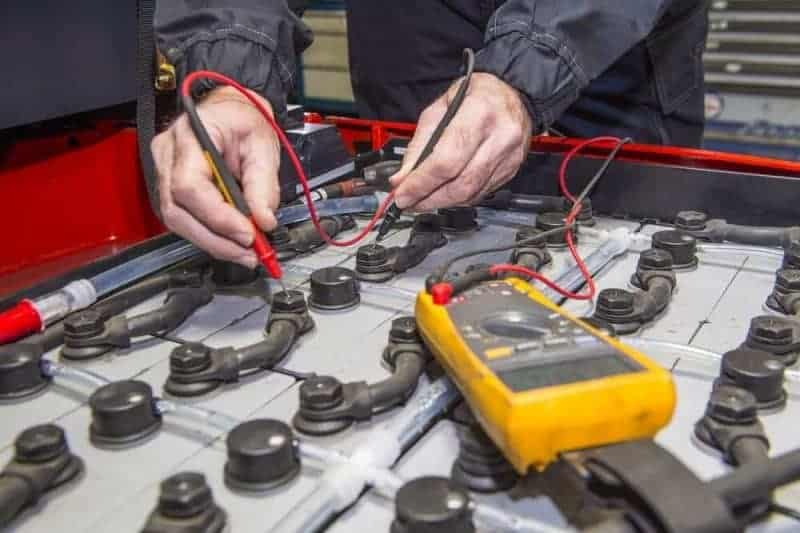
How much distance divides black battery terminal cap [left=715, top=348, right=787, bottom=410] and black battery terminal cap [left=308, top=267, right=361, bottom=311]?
31 centimetres

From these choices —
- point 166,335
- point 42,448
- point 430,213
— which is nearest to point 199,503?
point 42,448

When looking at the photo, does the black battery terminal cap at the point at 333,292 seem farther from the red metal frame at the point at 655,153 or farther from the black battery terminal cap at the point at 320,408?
the red metal frame at the point at 655,153

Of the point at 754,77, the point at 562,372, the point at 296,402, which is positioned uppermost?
the point at 562,372

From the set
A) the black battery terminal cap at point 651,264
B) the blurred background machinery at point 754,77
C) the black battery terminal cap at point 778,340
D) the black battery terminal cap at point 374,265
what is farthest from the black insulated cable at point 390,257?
the blurred background machinery at point 754,77

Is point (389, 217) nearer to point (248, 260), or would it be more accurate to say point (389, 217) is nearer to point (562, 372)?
point (248, 260)

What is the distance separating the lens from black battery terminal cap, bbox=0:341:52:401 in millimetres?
595

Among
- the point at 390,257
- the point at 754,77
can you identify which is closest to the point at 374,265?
the point at 390,257

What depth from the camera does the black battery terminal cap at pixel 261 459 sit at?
18.8 inches

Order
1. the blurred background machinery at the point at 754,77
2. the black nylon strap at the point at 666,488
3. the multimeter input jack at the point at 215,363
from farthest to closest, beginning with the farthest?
the blurred background machinery at the point at 754,77
the multimeter input jack at the point at 215,363
the black nylon strap at the point at 666,488

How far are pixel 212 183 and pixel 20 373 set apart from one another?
208mm

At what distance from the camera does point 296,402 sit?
0.58 metres

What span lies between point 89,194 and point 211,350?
554 mm

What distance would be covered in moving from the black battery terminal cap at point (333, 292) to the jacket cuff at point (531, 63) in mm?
269

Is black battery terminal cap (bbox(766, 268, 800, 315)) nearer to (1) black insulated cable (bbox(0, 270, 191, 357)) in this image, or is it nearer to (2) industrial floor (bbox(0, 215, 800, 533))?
(2) industrial floor (bbox(0, 215, 800, 533))
